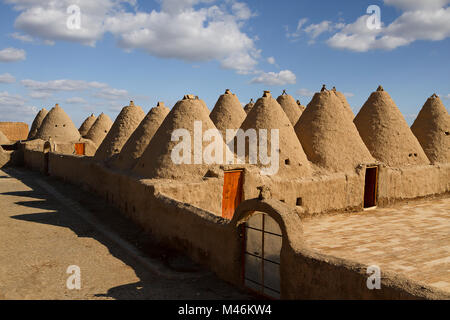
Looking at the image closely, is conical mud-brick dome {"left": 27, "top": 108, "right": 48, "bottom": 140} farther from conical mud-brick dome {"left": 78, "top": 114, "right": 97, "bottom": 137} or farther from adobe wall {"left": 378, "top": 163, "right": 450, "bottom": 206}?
adobe wall {"left": 378, "top": 163, "right": 450, "bottom": 206}

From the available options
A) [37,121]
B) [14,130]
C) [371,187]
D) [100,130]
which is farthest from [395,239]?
[14,130]

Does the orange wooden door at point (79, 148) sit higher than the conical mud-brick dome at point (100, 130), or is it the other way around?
the conical mud-brick dome at point (100, 130)

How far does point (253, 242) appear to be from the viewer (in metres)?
7.02

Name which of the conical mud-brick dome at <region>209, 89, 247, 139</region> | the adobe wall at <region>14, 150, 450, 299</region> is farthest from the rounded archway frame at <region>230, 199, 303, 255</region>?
the conical mud-brick dome at <region>209, 89, 247, 139</region>

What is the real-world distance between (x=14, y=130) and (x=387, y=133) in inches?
1473

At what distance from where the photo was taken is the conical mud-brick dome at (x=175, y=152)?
11.2 meters

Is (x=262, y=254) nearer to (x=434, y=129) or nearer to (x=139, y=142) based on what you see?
(x=139, y=142)

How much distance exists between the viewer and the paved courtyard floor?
827 cm

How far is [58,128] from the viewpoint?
28047 mm

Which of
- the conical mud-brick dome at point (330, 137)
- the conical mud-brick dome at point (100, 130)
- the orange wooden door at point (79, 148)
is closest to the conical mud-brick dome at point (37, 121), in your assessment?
the conical mud-brick dome at point (100, 130)

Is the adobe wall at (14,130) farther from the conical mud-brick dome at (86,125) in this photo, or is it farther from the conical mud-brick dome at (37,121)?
the conical mud-brick dome at (86,125)

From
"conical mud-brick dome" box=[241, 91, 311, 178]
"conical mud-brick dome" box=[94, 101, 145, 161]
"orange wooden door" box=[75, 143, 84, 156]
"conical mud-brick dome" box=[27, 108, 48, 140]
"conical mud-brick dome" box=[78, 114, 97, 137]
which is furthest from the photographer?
"conical mud-brick dome" box=[78, 114, 97, 137]

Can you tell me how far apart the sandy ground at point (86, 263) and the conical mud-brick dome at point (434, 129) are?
47.4 feet

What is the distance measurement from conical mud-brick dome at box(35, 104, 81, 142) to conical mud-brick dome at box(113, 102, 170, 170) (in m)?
14.5
